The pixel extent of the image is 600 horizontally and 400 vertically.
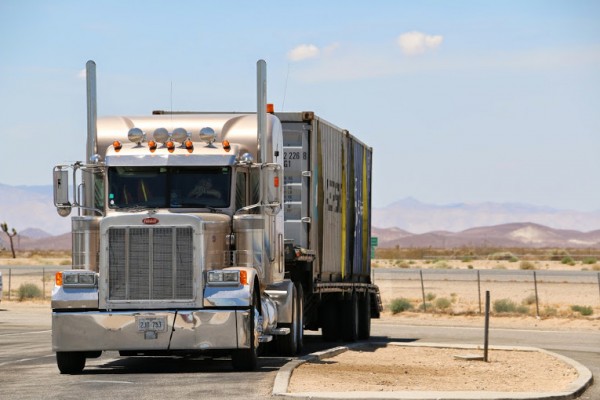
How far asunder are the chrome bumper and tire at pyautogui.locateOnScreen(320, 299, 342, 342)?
10231 mm

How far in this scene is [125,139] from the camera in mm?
20312

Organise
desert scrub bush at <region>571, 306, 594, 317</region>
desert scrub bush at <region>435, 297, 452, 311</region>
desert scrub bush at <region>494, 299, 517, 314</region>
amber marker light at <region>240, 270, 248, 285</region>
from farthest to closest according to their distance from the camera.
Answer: desert scrub bush at <region>435, 297, 452, 311</region>, desert scrub bush at <region>494, 299, 517, 314</region>, desert scrub bush at <region>571, 306, 594, 317</region>, amber marker light at <region>240, 270, 248, 285</region>

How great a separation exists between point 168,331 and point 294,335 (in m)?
4.56

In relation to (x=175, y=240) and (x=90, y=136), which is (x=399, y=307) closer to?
(x=90, y=136)

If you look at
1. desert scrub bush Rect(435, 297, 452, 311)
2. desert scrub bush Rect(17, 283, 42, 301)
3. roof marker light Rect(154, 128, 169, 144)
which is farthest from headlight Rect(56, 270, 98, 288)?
desert scrub bush Rect(17, 283, 42, 301)

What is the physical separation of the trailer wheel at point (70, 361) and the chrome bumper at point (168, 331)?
1.61ft

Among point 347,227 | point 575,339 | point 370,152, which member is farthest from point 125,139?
point 575,339

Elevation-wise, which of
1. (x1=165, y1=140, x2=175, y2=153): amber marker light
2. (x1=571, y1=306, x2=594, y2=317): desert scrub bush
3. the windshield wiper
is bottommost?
(x1=571, y1=306, x2=594, y2=317): desert scrub bush

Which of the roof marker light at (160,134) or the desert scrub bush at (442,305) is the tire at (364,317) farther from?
the desert scrub bush at (442,305)

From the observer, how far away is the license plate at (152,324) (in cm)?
→ 1857

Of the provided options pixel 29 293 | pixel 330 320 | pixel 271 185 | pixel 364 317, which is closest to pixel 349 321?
pixel 330 320

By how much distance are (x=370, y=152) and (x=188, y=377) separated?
15.5 meters

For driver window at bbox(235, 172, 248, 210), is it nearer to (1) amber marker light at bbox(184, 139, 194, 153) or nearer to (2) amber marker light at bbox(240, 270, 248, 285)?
(1) amber marker light at bbox(184, 139, 194, 153)

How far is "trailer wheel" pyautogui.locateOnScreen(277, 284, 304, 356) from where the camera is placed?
22.5m
